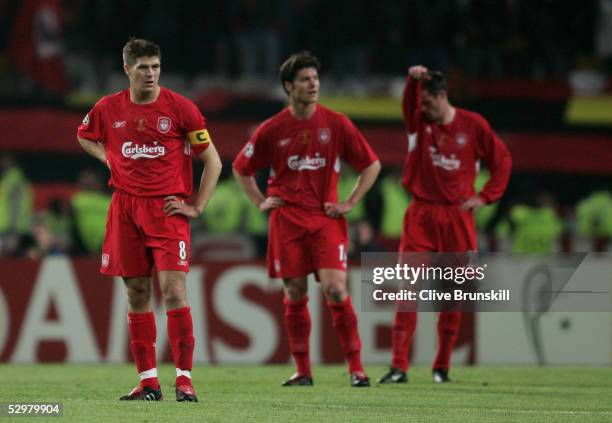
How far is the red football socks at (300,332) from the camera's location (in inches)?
382

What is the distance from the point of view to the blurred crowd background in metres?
18.0

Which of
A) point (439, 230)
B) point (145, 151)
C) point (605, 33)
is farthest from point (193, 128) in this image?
point (605, 33)

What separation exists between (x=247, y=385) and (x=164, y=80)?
994 cm

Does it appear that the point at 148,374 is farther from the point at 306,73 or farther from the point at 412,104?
the point at 412,104

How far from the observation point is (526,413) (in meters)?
7.64

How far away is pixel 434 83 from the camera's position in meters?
10.1

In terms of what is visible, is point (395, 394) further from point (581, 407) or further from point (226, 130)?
point (226, 130)

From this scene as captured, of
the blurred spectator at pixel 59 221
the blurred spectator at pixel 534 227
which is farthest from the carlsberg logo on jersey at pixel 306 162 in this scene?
the blurred spectator at pixel 534 227

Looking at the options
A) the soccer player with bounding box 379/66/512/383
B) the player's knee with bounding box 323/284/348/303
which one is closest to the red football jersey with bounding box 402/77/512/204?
the soccer player with bounding box 379/66/512/383

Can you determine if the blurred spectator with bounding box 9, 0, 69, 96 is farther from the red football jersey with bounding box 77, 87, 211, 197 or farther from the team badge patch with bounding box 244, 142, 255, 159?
the red football jersey with bounding box 77, 87, 211, 197

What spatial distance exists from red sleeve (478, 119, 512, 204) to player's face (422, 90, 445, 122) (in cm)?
37

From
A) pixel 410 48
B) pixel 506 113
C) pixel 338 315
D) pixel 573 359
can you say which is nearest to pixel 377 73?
pixel 410 48

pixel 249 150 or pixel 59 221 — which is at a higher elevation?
pixel 249 150

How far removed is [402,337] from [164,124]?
2905mm
